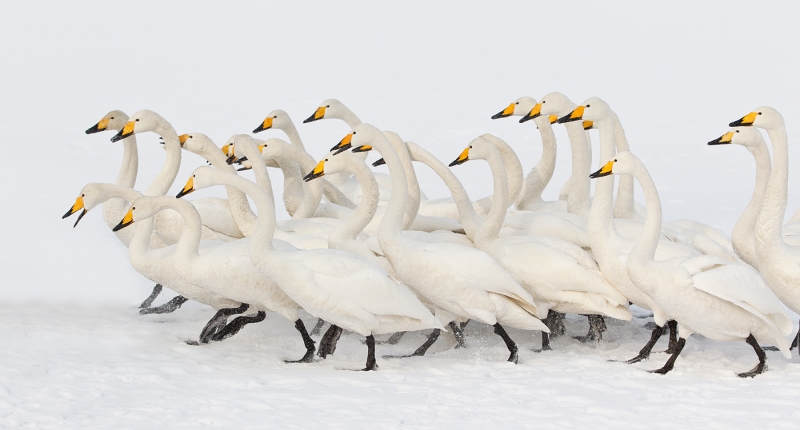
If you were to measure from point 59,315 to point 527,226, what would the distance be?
13.5ft

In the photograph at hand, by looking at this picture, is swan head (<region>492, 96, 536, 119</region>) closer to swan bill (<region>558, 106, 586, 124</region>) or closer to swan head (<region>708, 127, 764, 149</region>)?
swan bill (<region>558, 106, 586, 124</region>)

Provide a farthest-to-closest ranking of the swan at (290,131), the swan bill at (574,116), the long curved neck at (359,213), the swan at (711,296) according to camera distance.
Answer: the swan at (290,131) < the swan bill at (574,116) < the long curved neck at (359,213) < the swan at (711,296)

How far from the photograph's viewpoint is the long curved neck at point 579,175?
10711 millimetres

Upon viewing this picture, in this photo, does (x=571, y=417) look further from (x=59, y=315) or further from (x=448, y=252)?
(x=59, y=315)

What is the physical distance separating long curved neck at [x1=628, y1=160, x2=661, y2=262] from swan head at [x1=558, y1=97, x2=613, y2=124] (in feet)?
4.86

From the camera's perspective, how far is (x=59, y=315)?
9.49 meters

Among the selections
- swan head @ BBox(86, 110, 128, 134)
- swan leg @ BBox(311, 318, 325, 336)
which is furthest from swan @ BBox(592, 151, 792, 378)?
swan head @ BBox(86, 110, 128, 134)

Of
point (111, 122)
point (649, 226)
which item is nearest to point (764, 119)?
point (649, 226)

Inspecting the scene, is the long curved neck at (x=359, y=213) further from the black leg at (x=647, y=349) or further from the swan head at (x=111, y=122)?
the swan head at (x=111, y=122)

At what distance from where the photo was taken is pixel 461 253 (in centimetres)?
831

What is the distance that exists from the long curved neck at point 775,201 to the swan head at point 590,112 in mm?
1484

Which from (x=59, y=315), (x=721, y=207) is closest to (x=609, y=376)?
(x=59, y=315)

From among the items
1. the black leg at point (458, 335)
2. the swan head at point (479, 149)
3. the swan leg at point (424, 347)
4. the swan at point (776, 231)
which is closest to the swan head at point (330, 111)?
the swan head at point (479, 149)

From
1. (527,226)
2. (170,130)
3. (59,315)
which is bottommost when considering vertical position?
(59,315)
